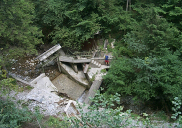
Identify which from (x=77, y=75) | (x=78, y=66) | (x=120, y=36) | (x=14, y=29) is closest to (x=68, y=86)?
(x=77, y=75)

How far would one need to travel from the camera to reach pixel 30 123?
7.43 meters

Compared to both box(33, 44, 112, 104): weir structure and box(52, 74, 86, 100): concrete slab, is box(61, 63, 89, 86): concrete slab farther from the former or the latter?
box(52, 74, 86, 100): concrete slab

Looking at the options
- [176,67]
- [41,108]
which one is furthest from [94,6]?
[41,108]

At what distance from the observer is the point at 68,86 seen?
48.8ft

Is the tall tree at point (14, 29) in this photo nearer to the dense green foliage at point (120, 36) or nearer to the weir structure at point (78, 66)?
the dense green foliage at point (120, 36)

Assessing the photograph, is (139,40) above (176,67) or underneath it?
above

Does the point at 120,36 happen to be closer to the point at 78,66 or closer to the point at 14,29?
the point at 78,66

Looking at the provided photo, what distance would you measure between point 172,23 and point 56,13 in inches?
396

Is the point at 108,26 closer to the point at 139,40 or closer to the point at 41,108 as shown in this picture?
the point at 139,40

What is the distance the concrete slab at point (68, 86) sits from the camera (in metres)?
14.1

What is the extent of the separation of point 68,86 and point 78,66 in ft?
8.12

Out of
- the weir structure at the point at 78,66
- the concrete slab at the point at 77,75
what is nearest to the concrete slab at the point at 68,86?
the weir structure at the point at 78,66

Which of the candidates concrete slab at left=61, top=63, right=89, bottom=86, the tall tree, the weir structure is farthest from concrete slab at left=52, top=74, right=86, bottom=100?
the tall tree

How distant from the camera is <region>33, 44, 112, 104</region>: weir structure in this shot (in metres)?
13.7
